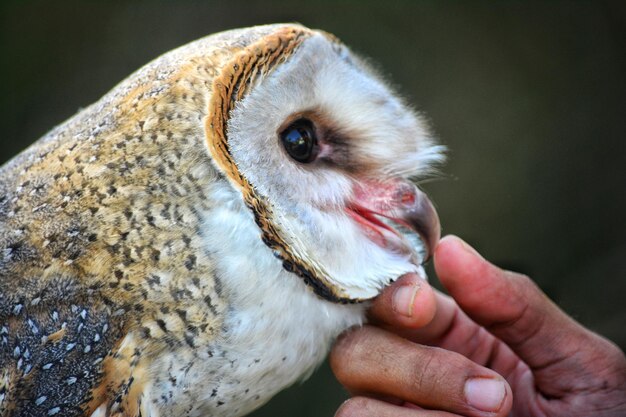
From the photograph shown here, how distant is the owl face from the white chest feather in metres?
0.03

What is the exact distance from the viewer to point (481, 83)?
3779 mm

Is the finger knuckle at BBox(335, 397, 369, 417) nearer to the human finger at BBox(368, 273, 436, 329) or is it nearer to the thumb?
the human finger at BBox(368, 273, 436, 329)

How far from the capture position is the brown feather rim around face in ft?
3.40

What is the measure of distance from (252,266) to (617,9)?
3.36 m

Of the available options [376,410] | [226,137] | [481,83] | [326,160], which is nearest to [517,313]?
[376,410]

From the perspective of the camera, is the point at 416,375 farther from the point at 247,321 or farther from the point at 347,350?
the point at 247,321

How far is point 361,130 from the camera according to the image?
1.28 m

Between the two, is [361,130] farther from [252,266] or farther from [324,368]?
[324,368]

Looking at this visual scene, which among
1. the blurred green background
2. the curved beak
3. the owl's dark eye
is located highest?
the owl's dark eye

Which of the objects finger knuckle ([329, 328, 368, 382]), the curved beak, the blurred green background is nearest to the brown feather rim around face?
finger knuckle ([329, 328, 368, 382])

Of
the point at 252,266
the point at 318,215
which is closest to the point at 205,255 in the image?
the point at 252,266

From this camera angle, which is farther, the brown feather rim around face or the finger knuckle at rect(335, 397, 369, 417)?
the finger knuckle at rect(335, 397, 369, 417)

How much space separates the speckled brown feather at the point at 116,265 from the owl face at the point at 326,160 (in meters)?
0.02

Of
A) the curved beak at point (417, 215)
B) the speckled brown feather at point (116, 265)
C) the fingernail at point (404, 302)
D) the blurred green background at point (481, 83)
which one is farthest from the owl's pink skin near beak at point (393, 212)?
the blurred green background at point (481, 83)
